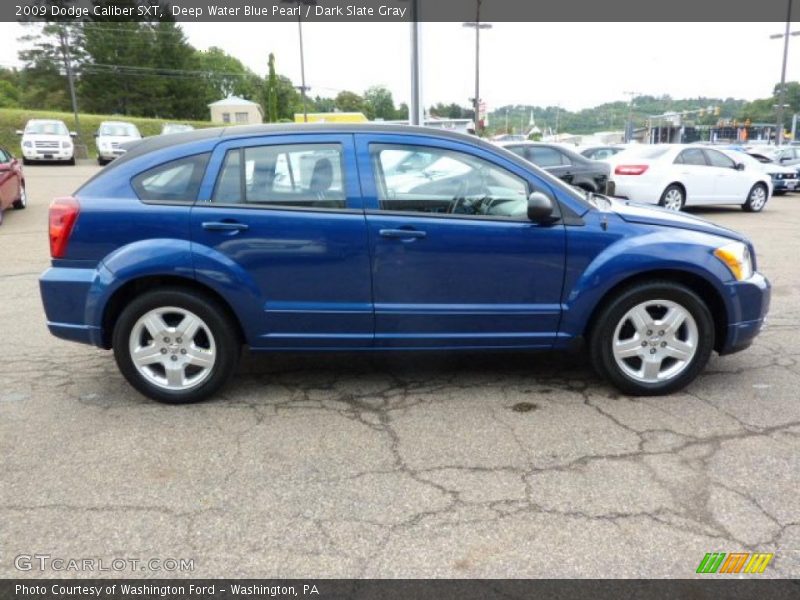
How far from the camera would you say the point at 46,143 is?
24.0 metres

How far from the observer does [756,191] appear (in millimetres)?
14164

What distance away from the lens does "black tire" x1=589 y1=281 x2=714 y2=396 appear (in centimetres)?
382

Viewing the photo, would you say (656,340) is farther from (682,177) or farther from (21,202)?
(21,202)

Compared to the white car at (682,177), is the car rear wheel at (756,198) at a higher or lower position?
lower

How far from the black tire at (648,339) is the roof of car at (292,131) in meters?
1.27

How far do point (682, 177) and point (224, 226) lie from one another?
38.7 feet

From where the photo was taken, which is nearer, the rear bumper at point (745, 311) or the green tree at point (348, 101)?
the rear bumper at point (745, 311)

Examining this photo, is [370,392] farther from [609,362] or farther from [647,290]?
[647,290]

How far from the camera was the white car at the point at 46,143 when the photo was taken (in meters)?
24.0

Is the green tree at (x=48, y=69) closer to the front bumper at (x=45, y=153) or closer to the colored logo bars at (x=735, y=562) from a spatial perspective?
the front bumper at (x=45, y=153)

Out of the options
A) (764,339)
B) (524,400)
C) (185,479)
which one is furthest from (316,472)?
(764,339)

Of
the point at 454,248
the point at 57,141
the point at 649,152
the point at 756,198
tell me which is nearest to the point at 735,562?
the point at 454,248

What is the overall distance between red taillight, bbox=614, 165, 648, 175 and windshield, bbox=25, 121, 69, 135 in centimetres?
2181

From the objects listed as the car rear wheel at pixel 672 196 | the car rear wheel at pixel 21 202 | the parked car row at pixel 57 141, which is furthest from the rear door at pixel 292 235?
the parked car row at pixel 57 141
